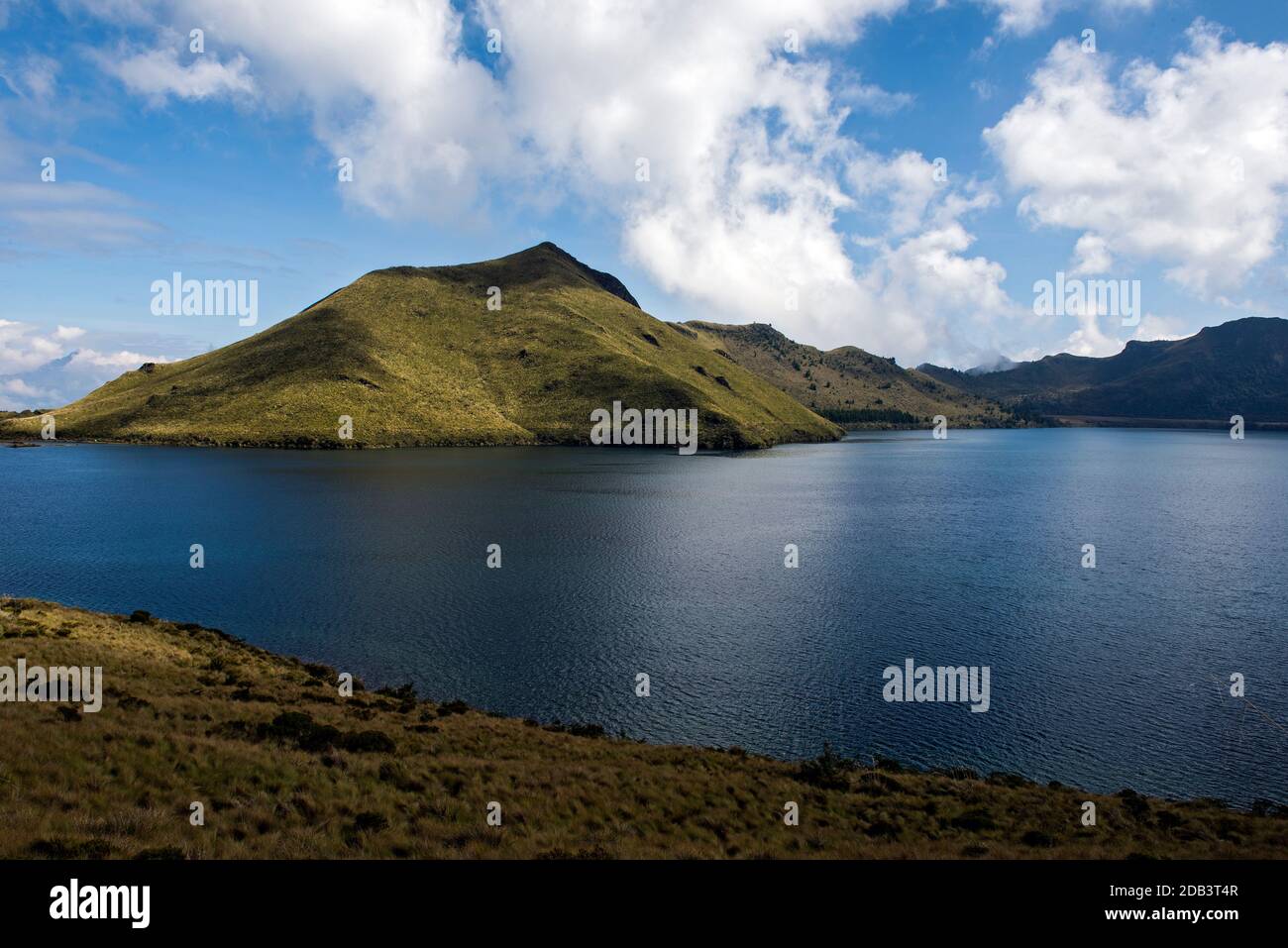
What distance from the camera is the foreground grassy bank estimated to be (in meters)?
19.7

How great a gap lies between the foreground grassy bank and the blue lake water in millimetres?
5329

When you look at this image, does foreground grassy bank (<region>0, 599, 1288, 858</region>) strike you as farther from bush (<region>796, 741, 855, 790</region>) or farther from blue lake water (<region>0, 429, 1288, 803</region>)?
blue lake water (<region>0, 429, 1288, 803</region>)

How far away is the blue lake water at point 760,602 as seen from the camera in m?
38.6

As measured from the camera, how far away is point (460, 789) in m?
25.5

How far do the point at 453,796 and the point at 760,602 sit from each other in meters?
41.9

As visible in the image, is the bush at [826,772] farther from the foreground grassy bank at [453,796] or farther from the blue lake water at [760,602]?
the blue lake water at [760,602]

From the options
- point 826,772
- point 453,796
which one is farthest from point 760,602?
point 453,796

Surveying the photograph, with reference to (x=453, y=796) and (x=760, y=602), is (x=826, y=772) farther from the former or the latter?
(x=760, y=602)

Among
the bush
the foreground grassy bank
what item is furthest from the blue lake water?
the foreground grassy bank

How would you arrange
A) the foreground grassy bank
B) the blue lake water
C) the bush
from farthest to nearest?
the blue lake water, the bush, the foreground grassy bank

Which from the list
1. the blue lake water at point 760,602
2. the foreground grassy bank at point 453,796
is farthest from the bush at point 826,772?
the blue lake water at point 760,602
